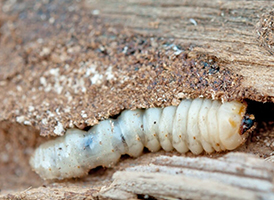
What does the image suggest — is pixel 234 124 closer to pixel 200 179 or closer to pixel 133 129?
pixel 200 179

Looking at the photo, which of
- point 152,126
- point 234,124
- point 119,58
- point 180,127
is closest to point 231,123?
point 234,124

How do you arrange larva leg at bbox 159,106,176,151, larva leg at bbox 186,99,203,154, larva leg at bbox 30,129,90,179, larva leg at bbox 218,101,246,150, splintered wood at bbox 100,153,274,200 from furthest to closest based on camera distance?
larva leg at bbox 30,129,90,179 < larva leg at bbox 159,106,176,151 < larva leg at bbox 186,99,203,154 < larva leg at bbox 218,101,246,150 < splintered wood at bbox 100,153,274,200

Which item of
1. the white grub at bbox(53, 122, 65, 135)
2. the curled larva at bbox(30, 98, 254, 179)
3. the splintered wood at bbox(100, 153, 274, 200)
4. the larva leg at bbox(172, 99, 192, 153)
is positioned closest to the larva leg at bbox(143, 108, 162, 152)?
the curled larva at bbox(30, 98, 254, 179)

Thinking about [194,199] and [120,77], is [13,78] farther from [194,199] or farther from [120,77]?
[194,199]

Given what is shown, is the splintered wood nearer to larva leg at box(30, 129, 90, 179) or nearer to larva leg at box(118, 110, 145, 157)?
larva leg at box(118, 110, 145, 157)

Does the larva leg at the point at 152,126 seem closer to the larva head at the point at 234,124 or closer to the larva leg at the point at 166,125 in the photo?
the larva leg at the point at 166,125

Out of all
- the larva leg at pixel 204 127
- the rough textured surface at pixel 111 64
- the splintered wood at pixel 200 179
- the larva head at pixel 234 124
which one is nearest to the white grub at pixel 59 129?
the rough textured surface at pixel 111 64
